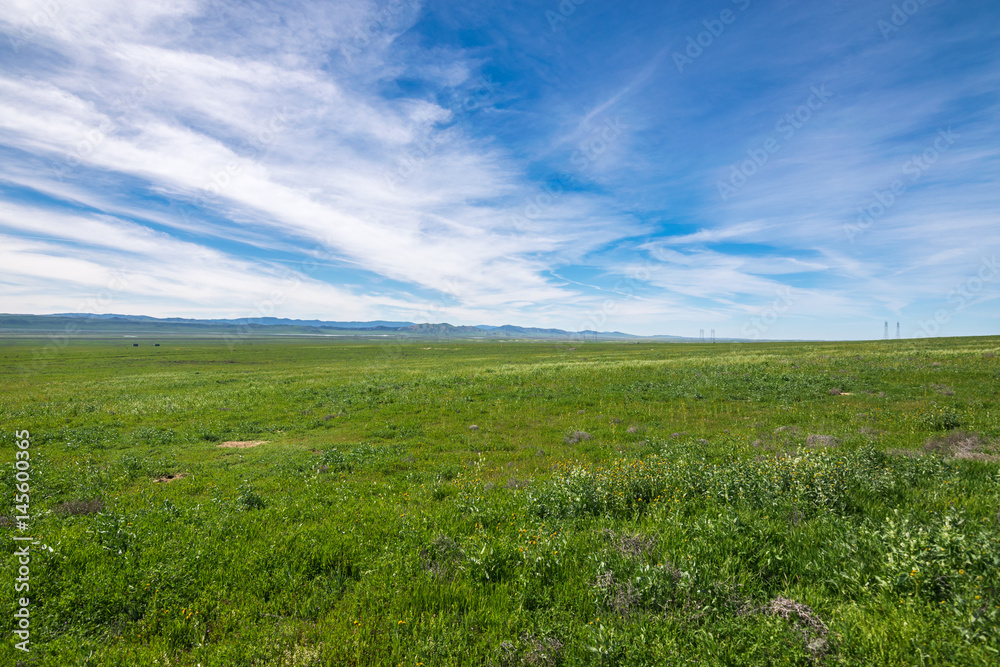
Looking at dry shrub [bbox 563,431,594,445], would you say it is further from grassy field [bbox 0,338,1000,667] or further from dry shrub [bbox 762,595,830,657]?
dry shrub [bbox 762,595,830,657]

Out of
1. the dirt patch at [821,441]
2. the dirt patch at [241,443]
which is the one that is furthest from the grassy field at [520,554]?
the dirt patch at [241,443]

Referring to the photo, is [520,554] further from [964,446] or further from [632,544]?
[964,446]

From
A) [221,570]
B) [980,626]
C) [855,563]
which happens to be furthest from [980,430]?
[221,570]

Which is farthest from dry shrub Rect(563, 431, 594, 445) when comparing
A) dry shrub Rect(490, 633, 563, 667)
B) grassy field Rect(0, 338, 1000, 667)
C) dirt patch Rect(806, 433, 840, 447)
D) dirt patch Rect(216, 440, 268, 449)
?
dirt patch Rect(216, 440, 268, 449)

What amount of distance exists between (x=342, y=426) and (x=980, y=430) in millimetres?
26400

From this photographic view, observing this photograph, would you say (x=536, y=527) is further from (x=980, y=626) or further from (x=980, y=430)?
(x=980, y=430)

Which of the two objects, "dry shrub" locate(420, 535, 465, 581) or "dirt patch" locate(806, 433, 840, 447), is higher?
"dirt patch" locate(806, 433, 840, 447)

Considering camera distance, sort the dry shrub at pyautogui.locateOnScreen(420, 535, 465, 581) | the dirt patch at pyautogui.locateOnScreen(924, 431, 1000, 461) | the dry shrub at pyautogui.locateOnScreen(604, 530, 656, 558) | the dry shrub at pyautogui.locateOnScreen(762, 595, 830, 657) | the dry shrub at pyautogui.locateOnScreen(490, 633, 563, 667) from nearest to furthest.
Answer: the dry shrub at pyautogui.locateOnScreen(762, 595, 830, 657), the dry shrub at pyautogui.locateOnScreen(490, 633, 563, 667), the dry shrub at pyautogui.locateOnScreen(604, 530, 656, 558), the dry shrub at pyautogui.locateOnScreen(420, 535, 465, 581), the dirt patch at pyautogui.locateOnScreen(924, 431, 1000, 461)

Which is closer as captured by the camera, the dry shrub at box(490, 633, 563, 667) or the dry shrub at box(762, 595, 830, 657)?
the dry shrub at box(762, 595, 830, 657)

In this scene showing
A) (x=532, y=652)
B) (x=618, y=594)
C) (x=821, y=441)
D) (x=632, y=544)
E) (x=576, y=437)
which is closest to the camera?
(x=532, y=652)

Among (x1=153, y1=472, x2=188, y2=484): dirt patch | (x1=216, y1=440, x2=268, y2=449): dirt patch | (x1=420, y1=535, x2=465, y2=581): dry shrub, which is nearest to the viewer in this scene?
(x1=420, y1=535, x2=465, y2=581): dry shrub

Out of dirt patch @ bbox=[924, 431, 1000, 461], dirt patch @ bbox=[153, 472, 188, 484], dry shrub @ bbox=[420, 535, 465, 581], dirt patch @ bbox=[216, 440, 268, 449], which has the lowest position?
dirt patch @ bbox=[216, 440, 268, 449]

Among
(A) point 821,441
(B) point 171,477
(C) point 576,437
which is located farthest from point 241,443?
(A) point 821,441

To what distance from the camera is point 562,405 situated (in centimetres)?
2362
